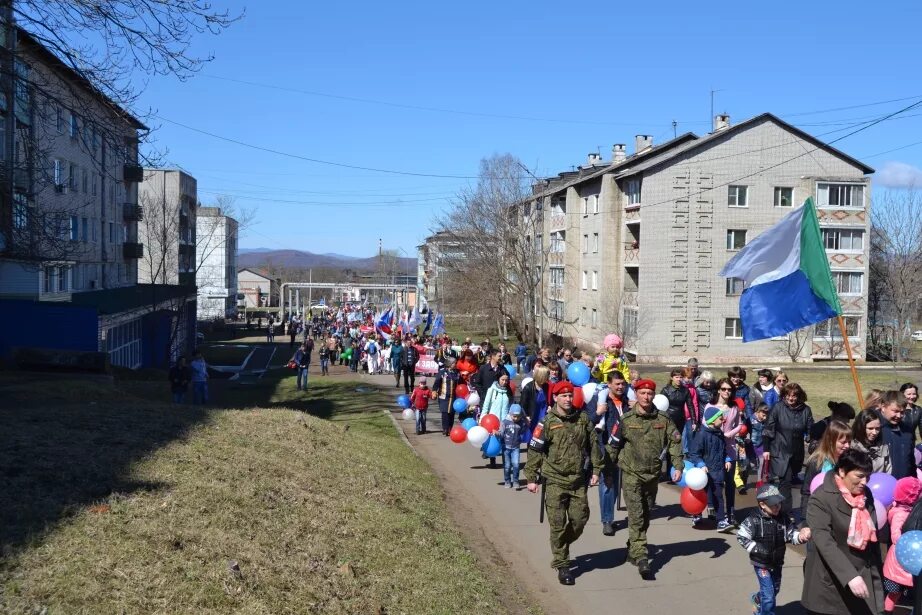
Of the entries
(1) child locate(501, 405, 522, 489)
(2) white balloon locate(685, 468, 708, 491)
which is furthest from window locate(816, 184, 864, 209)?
(2) white balloon locate(685, 468, 708, 491)

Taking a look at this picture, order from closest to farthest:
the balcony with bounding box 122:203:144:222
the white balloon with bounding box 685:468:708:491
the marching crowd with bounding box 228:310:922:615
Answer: the marching crowd with bounding box 228:310:922:615
the white balloon with bounding box 685:468:708:491
the balcony with bounding box 122:203:144:222

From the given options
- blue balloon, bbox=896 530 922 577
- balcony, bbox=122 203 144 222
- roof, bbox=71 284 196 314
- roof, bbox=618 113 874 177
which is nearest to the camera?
blue balloon, bbox=896 530 922 577

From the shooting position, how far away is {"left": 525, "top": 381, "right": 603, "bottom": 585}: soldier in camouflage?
334 inches

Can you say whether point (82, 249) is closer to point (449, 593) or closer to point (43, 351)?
point (43, 351)

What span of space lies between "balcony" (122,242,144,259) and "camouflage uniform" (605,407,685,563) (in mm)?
51428

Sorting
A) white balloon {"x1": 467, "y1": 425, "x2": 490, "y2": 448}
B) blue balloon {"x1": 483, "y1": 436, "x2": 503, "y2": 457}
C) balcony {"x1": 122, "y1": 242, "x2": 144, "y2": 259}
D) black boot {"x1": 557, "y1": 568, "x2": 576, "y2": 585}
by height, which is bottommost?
black boot {"x1": 557, "y1": 568, "x2": 576, "y2": 585}

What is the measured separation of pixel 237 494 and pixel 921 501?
20.9ft

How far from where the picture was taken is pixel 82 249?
147 ft

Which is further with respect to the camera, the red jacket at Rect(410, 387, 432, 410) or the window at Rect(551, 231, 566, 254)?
the window at Rect(551, 231, 566, 254)

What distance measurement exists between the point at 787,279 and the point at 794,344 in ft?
131

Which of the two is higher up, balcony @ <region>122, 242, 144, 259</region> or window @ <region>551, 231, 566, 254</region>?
window @ <region>551, 231, 566, 254</region>

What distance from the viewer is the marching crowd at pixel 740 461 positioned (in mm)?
5961

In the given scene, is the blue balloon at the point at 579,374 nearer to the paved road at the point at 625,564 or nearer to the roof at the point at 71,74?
the paved road at the point at 625,564

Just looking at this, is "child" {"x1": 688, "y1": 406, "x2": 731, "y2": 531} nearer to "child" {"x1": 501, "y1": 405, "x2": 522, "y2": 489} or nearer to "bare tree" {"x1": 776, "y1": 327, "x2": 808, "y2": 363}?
"child" {"x1": 501, "y1": 405, "x2": 522, "y2": 489}
